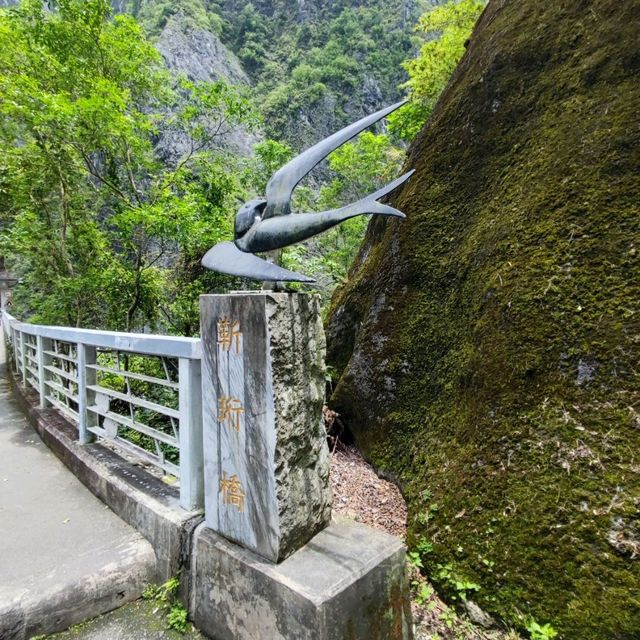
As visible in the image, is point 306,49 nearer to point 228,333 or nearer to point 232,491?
point 228,333

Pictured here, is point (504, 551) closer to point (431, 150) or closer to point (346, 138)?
point (346, 138)

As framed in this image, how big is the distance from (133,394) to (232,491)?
2429mm

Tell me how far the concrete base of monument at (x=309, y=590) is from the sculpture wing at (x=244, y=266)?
4.21ft

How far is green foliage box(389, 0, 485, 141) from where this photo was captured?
923 cm

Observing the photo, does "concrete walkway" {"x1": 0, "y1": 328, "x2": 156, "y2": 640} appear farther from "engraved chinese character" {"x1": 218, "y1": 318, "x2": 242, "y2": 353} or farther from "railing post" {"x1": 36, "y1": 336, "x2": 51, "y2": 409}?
"railing post" {"x1": 36, "y1": 336, "x2": 51, "y2": 409}

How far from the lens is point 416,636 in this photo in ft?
6.73

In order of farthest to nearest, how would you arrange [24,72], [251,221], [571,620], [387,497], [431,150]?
[24,72], [431,150], [387,497], [251,221], [571,620]

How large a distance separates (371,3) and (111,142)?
155 feet

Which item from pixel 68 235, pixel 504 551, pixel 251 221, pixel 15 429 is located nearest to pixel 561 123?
pixel 251 221

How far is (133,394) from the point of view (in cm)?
389

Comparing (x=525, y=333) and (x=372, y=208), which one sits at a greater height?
(x=372, y=208)

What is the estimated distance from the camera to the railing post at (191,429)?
2.18 metres

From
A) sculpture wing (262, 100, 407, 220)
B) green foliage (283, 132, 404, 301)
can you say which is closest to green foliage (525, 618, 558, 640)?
sculpture wing (262, 100, 407, 220)

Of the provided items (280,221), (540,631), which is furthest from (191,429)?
(540,631)
